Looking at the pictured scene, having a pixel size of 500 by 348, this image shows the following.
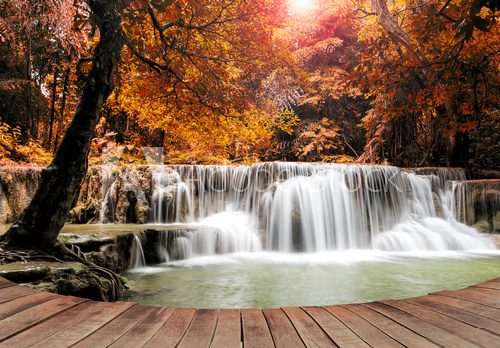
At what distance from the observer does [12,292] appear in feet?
7.87

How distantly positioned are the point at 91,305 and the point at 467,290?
2.62 metres

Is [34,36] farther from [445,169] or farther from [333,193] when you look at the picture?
[445,169]

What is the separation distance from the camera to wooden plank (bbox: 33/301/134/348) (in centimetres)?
158

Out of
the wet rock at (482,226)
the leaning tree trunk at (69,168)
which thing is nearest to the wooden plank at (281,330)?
the leaning tree trunk at (69,168)

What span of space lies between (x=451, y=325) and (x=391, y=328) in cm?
32

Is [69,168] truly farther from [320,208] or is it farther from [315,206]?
[320,208]

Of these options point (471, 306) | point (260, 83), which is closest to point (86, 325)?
point (471, 306)

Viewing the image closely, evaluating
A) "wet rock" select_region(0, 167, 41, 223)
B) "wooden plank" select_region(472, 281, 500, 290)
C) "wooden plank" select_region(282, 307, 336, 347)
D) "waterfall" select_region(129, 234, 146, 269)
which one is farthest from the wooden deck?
"wet rock" select_region(0, 167, 41, 223)

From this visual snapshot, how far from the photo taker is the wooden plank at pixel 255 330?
62.8 inches

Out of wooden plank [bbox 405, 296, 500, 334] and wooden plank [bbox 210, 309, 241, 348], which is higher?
wooden plank [bbox 210, 309, 241, 348]

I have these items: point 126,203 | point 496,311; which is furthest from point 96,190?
point 496,311

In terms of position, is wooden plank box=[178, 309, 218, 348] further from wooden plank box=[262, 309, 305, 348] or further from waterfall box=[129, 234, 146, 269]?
waterfall box=[129, 234, 146, 269]

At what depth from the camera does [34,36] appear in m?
12.1

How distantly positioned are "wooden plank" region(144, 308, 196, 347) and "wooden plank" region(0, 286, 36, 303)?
114cm
